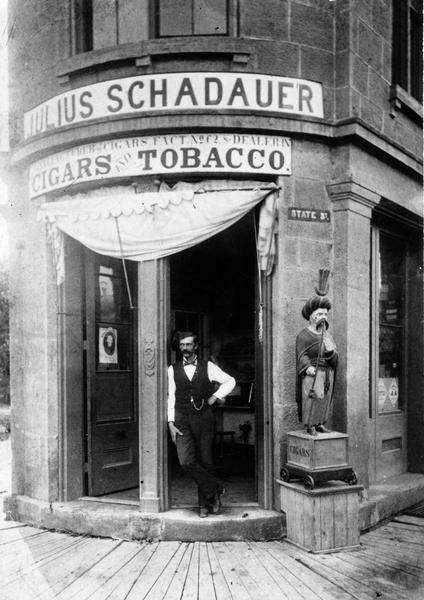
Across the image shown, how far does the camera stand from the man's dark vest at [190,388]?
6.20 m

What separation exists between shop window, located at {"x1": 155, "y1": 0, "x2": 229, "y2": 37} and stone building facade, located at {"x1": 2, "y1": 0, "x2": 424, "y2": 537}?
0.7 inches

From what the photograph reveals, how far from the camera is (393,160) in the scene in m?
7.28

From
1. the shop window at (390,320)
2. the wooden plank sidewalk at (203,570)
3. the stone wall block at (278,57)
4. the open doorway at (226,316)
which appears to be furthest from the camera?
the open doorway at (226,316)

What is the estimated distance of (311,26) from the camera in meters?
6.44

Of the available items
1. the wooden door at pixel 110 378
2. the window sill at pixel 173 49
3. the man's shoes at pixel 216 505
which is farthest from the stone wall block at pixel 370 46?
the man's shoes at pixel 216 505

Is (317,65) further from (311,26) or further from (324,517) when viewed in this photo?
(324,517)

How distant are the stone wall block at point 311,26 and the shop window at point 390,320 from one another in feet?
8.79

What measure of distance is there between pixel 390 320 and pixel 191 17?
474 cm

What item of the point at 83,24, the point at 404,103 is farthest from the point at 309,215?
the point at 83,24

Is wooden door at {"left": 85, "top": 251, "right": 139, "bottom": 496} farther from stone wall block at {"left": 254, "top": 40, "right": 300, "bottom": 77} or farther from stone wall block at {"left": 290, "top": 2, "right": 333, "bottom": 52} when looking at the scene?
stone wall block at {"left": 290, "top": 2, "right": 333, "bottom": 52}

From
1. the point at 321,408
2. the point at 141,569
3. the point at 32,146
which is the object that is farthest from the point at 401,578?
the point at 32,146

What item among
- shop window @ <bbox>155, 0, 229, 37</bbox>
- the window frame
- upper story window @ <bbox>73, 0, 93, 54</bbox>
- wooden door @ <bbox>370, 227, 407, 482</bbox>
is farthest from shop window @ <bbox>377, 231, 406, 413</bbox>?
upper story window @ <bbox>73, 0, 93, 54</bbox>

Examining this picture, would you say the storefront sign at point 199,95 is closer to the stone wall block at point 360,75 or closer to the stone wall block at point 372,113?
the stone wall block at point 360,75

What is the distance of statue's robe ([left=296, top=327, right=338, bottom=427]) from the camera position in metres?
5.73
